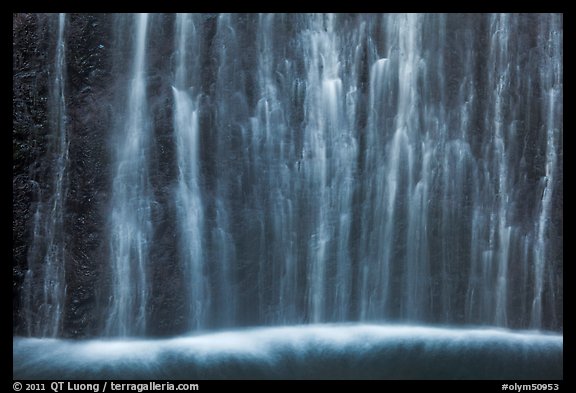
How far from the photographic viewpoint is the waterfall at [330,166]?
33.7 feet

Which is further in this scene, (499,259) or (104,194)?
(499,259)

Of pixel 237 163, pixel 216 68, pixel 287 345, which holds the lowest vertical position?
pixel 287 345

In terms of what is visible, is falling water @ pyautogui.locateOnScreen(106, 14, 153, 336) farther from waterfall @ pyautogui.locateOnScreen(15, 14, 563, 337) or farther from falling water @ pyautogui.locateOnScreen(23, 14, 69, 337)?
falling water @ pyautogui.locateOnScreen(23, 14, 69, 337)

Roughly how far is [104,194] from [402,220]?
5.03m

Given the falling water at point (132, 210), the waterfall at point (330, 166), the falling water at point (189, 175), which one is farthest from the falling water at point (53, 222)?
the falling water at point (189, 175)

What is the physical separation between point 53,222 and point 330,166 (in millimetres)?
4674

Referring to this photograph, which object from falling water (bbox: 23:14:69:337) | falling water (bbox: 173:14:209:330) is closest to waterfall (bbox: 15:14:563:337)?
falling water (bbox: 173:14:209:330)

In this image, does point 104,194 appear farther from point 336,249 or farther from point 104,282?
point 336,249

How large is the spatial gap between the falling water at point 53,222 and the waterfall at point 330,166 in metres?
0.39

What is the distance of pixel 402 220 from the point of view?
428 inches

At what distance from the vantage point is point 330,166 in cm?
1088

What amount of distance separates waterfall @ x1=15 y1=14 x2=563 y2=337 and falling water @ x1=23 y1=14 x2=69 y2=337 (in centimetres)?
39

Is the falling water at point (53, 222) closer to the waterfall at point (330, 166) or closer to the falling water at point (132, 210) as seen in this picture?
the waterfall at point (330, 166)

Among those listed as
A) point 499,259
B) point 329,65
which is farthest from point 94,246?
point 499,259
